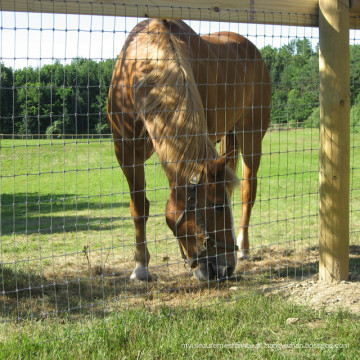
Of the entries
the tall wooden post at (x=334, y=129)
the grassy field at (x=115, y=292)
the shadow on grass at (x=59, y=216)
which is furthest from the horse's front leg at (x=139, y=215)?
the shadow on grass at (x=59, y=216)

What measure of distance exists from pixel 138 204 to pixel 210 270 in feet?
4.48

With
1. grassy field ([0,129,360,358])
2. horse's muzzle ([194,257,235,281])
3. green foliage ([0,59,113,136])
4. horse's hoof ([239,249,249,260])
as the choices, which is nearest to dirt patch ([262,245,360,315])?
grassy field ([0,129,360,358])

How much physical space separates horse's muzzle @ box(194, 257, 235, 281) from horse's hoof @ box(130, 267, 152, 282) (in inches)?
40.6

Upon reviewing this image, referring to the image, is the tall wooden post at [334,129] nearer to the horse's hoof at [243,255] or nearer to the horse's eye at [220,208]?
the horse's eye at [220,208]

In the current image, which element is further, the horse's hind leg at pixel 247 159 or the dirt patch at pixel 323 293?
the horse's hind leg at pixel 247 159

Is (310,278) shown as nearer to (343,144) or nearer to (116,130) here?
(343,144)

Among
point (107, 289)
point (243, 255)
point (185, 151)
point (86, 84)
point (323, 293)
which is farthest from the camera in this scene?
point (86, 84)

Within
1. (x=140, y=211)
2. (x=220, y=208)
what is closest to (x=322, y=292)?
(x=220, y=208)

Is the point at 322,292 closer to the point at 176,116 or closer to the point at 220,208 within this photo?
the point at 220,208

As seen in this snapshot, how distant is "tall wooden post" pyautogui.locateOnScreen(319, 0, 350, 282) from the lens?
11.7 feet

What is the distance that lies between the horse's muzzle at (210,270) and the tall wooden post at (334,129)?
86 cm

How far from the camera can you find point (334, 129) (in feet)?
11.8

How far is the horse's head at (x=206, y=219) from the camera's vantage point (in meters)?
3.31

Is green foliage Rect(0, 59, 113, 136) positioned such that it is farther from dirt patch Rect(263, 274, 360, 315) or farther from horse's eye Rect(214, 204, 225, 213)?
dirt patch Rect(263, 274, 360, 315)
